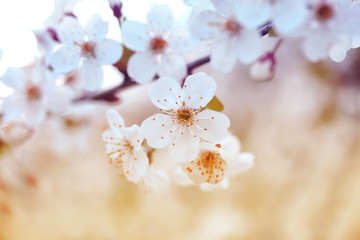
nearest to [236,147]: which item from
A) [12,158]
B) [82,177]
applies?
[12,158]

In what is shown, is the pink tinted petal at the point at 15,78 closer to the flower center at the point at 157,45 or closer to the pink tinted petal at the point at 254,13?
the flower center at the point at 157,45

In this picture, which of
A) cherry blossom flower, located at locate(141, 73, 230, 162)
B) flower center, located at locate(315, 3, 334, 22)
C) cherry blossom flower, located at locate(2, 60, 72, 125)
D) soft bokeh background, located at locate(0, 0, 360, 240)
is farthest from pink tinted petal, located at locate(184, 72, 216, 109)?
soft bokeh background, located at locate(0, 0, 360, 240)

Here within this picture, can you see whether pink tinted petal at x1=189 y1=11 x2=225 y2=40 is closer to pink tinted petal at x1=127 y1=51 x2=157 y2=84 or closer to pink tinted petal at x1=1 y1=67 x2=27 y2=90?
pink tinted petal at x1=127 y1=51 x2=157 y2=84

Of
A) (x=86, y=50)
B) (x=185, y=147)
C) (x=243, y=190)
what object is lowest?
(x=185, y=147)

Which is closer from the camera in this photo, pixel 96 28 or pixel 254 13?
pixel 254 13

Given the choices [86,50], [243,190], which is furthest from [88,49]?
[243,190]

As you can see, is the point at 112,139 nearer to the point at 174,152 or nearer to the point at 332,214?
the point at 174,152

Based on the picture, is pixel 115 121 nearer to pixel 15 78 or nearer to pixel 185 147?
pixel 185 147

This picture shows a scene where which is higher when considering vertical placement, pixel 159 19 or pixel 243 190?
pixel 243 190
